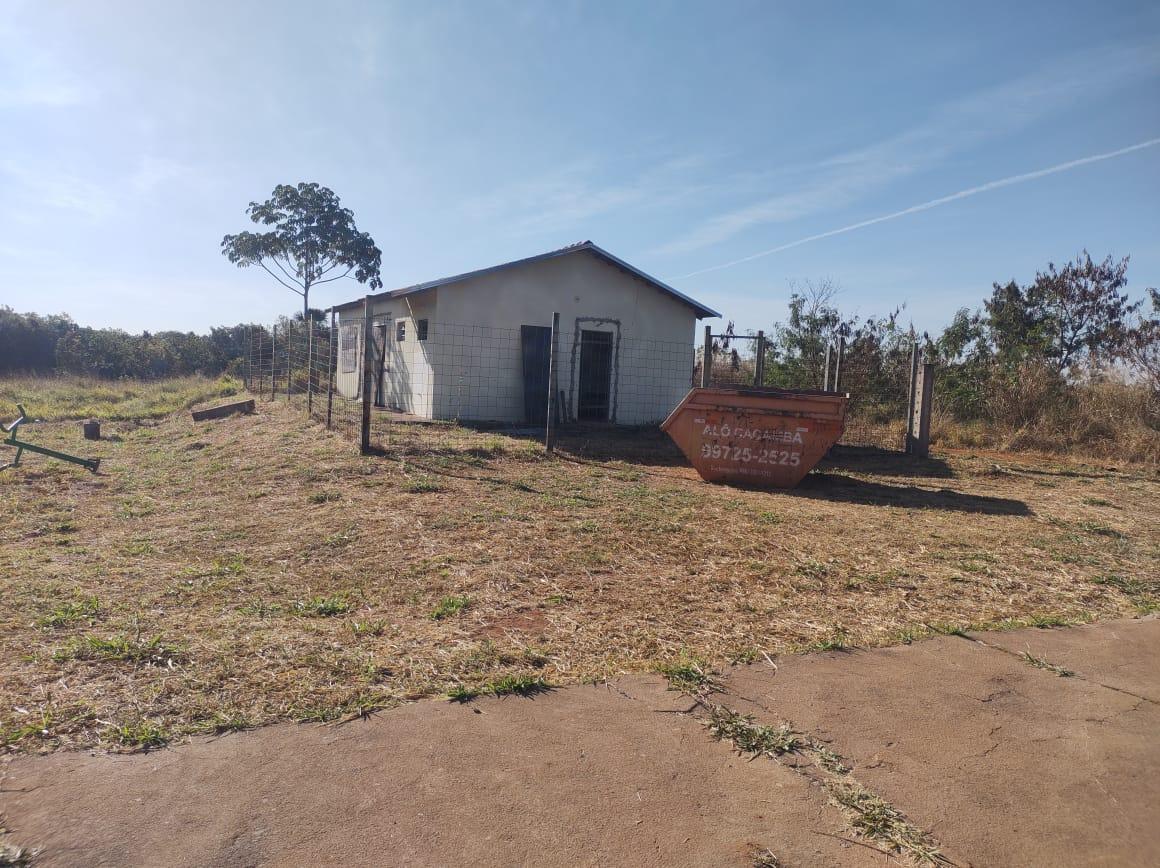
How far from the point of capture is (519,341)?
15.8 meters

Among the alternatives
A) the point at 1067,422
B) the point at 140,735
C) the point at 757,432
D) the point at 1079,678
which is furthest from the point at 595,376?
the point at 140,735

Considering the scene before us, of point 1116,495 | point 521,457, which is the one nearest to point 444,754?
point 521,457

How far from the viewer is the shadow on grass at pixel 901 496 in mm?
8047

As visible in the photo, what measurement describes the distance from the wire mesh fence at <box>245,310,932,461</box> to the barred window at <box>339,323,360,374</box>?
88.7 inches

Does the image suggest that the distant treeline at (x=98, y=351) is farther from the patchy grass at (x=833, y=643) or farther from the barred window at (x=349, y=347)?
the patchy grass at (x=833, y=643)

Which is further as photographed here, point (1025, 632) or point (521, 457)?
point (521, 457)

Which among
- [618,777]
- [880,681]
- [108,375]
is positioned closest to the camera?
[618,777]

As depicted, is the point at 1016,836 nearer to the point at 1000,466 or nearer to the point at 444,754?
the point at 444,754

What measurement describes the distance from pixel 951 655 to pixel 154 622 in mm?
4024

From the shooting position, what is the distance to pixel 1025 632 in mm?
4141

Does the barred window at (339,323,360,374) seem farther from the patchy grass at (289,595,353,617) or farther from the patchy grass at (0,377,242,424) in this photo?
the patchy grass at (289,595,353,617)

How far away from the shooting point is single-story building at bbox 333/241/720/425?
49.9ft

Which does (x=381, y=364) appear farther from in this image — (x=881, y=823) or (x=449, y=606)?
(x=881, y=823)

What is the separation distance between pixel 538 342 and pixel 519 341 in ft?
1.33
